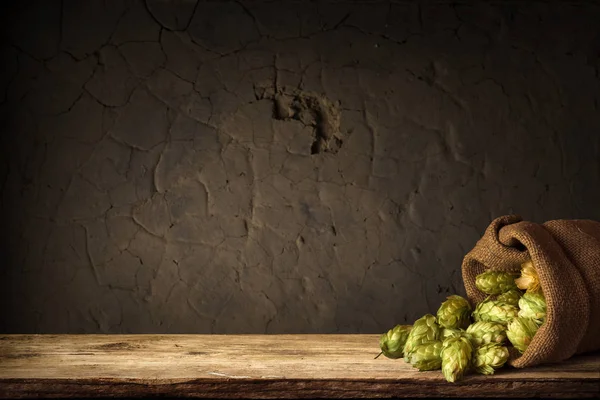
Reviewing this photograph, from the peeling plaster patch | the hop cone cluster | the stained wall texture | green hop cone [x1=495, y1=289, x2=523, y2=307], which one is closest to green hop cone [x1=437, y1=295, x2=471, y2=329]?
the hop cone cluster

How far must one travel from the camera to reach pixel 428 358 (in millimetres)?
2119

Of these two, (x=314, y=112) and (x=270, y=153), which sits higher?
(x=314, y=112)

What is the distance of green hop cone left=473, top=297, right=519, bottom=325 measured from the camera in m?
2.21

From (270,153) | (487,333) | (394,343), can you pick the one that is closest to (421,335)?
(394,343)

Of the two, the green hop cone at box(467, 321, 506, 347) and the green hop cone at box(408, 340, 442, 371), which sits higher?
the green hop cone at box(467, 321, 506, 347)

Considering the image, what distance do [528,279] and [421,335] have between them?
0.39 m

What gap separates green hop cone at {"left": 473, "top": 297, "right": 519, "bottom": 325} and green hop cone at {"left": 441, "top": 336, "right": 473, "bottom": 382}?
17cm

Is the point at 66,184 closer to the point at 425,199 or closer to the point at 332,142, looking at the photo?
the point at 332,142

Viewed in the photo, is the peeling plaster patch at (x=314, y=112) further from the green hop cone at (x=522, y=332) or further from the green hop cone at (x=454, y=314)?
the green hop cone at (x=522, y=332)

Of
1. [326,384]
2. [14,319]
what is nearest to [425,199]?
[326,384]

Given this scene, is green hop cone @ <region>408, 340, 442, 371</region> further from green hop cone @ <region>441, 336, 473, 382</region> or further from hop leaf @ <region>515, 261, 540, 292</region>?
hop leaf @ <region>515, 261, 540, 292</region>

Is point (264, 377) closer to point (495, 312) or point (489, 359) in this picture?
point (489, 359)

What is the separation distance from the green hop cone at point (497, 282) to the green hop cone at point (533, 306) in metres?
0.11

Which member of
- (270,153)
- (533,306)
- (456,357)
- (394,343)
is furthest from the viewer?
(270,153)
